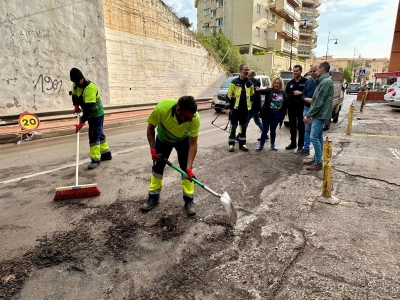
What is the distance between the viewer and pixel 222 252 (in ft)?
8.33

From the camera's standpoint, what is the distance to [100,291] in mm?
2070

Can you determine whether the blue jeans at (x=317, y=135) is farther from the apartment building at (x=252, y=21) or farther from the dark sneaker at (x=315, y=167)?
the apartment building at (x=252, y=21)

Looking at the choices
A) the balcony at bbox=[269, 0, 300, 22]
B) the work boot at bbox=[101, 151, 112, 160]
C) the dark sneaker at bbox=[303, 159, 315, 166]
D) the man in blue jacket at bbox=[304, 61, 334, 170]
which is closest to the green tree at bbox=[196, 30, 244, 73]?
the balcony at bbox=[269, 0, 300, 22]

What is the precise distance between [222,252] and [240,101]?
164 inches

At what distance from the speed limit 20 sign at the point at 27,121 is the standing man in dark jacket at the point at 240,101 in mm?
5712

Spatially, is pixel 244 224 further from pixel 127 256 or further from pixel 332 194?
pixel 332 194

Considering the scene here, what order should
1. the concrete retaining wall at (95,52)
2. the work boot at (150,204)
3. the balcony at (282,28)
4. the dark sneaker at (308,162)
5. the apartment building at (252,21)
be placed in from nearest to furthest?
1. the work boot at (150,204)
2. the dark sneaker at (308,162)
3. the concrete retaining wall at (95,52)
4. the apartment building at (252,21)
5. the balcony at (282,28)

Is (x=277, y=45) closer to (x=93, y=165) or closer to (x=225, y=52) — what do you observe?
(x=225, y=52)

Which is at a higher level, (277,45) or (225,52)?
(277,45)

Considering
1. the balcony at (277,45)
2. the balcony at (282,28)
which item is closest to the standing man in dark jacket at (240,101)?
the balcony at (277,45)

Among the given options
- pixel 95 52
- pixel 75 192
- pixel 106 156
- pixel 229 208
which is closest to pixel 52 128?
pixel 106 156

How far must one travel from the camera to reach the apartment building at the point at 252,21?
35031mm

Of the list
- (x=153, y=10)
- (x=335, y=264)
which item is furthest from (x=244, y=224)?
(x=153, y=10)

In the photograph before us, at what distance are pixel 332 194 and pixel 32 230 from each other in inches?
155
